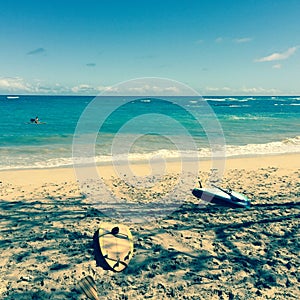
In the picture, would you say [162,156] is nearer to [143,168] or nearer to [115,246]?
[143,168]

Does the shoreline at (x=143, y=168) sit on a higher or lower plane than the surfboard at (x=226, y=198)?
lower

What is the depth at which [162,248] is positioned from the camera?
9.80 m

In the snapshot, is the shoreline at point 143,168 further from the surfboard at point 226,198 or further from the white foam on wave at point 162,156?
the surfboard at point 226,198

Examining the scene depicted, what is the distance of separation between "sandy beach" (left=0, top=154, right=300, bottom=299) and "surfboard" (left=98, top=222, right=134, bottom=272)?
237mm

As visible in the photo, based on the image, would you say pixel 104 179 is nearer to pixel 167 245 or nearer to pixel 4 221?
A: pixel 4 221

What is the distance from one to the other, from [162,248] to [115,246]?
1.57 meters

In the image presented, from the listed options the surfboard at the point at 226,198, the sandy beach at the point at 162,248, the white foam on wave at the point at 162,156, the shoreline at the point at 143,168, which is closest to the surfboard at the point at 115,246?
the sandy beach at the point at 162,248

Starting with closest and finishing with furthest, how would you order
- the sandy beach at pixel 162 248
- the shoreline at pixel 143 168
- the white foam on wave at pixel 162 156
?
the sandy beach at pixel 162 248
the shoreline at pixel 143 168
the white foam on wave at pixel 162 156

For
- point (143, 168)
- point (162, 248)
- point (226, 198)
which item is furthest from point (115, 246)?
point (143, 168)

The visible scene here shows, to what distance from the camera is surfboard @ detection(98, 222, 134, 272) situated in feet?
28.2

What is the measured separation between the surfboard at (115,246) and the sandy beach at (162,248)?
9.3 inches

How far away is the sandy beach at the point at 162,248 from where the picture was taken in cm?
790

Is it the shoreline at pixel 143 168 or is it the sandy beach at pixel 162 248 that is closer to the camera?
the sandy beach at pixel 162 248

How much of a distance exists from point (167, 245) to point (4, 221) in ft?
20.8
